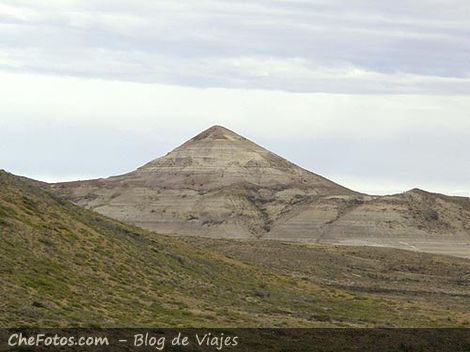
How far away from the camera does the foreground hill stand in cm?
5030

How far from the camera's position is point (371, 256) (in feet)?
440

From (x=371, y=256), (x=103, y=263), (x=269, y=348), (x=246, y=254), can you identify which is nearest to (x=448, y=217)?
(x=371, y=256)

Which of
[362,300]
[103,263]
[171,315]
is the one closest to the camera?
[171,315]

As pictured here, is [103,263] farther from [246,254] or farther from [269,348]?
[246,254]

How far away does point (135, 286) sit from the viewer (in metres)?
62.6

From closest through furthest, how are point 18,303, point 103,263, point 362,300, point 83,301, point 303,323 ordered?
point 18,303 < point 83,301 < point 303,323 < point 103,263 < point 362,300

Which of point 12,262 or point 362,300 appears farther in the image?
point 362,300

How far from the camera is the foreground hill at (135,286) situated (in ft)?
165

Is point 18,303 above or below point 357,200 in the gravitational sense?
below

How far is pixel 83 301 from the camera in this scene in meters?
52.2

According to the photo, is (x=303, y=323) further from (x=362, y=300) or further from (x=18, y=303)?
(x=362, y=300)

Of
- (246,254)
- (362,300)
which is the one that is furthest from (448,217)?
(362,300)

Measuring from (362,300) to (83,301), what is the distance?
3649 centimetres

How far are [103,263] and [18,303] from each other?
793 inches
